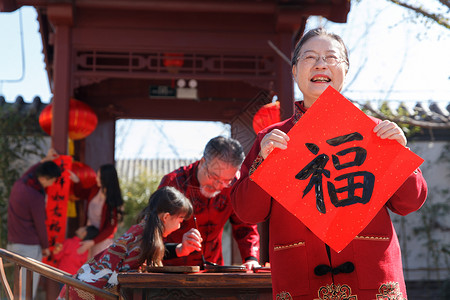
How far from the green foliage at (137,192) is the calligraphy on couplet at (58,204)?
5.23m

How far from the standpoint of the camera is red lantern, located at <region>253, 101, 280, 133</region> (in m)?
4.85

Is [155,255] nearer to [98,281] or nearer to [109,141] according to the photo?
[98,281]

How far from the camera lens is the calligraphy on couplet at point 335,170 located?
1.48 meters

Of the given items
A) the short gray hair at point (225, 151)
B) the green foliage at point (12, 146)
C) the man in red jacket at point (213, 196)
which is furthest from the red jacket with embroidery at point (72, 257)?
the short gray hair at point (225, 151)

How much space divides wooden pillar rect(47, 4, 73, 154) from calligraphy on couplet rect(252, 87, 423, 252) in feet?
13.7

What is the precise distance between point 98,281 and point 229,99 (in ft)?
15.7

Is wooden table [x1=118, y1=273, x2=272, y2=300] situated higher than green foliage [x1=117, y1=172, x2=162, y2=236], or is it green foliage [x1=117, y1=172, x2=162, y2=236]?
green foliage [x1=117, y1=172, x2=162, y2=236]

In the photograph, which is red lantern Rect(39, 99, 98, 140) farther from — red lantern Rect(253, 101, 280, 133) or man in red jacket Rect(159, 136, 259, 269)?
man in red jacket Rect(159, 136, 259, 269)

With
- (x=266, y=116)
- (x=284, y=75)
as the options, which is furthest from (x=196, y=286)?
(x=284, y=75)

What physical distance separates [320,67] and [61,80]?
417cm

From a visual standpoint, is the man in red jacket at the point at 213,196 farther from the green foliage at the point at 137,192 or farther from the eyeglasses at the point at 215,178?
the green foliage at the point at 137,192

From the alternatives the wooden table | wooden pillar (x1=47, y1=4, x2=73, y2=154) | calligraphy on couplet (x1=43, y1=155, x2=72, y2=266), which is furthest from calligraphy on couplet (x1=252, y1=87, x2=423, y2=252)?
wooden pillar (x1=47, y1=4, x2=73, y2=154)

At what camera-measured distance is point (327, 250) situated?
1.53m

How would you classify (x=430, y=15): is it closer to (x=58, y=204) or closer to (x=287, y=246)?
(x=287, y=246)
